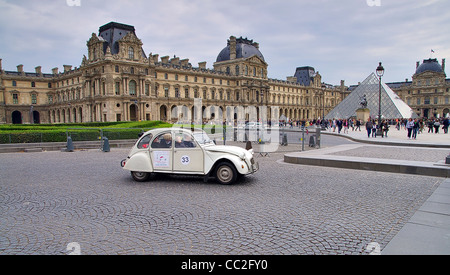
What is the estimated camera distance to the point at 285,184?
8617mm

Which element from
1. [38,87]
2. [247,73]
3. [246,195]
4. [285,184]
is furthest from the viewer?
[247,73]

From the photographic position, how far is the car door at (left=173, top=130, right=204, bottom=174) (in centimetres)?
870

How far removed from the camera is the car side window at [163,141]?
889cm

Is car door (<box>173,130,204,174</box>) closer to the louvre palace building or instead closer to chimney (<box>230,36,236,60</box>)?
the louvre palace building

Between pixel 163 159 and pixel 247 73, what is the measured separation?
272 feet

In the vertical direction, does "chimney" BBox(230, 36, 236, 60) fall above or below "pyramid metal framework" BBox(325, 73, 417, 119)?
above

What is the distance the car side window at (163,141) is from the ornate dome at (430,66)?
404 feet

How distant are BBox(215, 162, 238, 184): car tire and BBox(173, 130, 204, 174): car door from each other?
0.51 metres

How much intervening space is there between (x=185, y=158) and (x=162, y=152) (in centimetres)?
72

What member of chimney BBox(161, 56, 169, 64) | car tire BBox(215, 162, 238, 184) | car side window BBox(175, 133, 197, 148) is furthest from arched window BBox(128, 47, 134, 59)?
car tire BBox(215, 162, 238, 184)

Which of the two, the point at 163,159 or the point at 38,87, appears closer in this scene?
the point at 163,159
